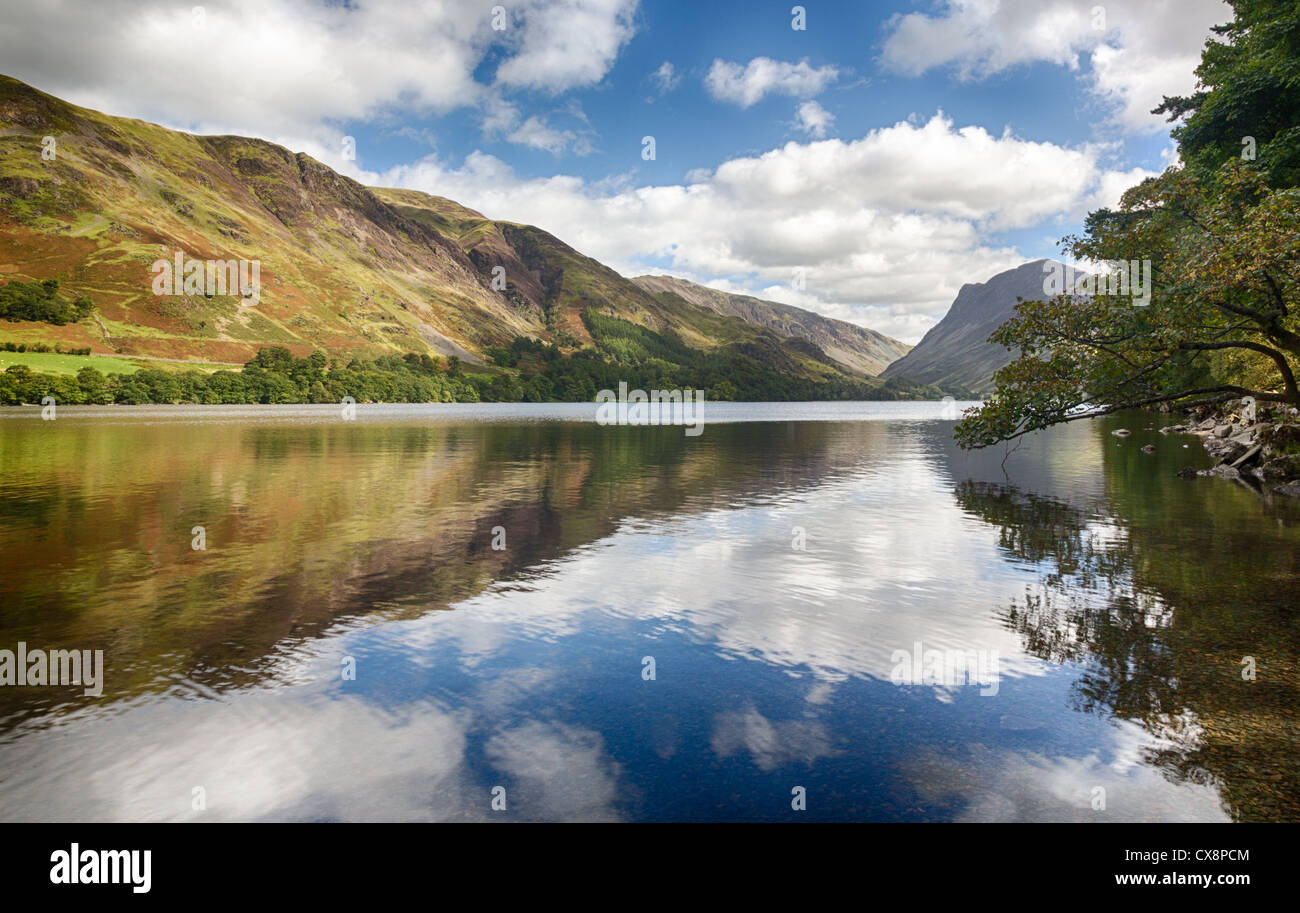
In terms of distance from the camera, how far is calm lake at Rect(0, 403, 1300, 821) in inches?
396

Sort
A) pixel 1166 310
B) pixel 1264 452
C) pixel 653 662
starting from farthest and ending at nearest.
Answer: pixel 1264 452, pixel 1166 310, pixel 653 662

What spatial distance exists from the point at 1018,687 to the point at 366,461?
55037 mm

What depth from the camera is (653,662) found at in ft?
50.2

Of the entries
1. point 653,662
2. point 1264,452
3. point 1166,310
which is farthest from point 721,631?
point 1264,452

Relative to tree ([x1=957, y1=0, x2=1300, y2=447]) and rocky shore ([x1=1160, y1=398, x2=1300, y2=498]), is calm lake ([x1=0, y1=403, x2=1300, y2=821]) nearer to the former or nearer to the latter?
tree ([x1=957, y1=0, x2=1300, y2=447])

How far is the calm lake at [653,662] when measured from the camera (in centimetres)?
1005

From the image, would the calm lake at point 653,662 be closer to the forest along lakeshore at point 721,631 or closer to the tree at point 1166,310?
the forest along lakeshore at point 721,631

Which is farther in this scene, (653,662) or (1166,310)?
(1166,310)

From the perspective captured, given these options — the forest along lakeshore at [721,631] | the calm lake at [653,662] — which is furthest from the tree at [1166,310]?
the calm lake at [653,662]

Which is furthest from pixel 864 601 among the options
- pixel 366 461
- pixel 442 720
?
pixel 366 461

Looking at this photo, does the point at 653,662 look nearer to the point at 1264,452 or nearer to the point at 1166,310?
the point at 1166,310

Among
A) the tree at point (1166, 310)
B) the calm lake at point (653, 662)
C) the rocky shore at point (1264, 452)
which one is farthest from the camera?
the rocky shore at point (1264, 452)

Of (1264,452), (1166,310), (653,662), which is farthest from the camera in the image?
(1264,452)
